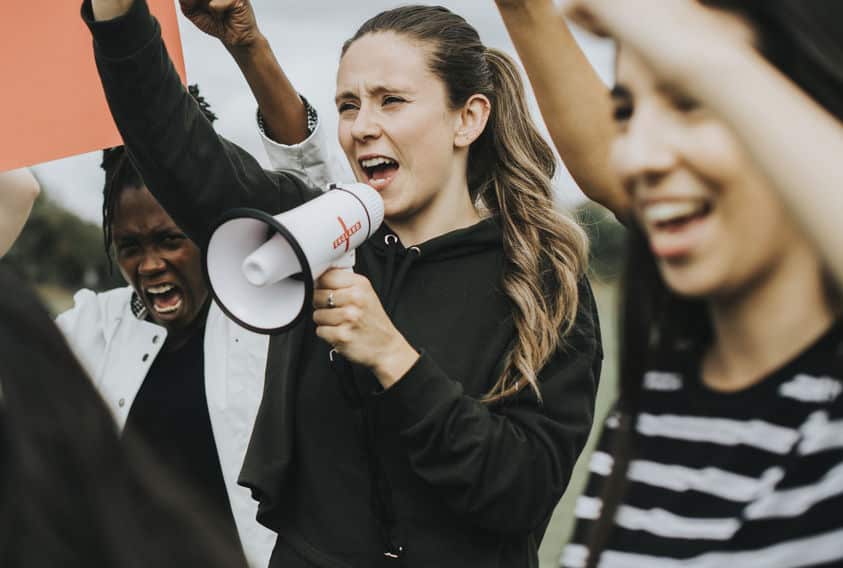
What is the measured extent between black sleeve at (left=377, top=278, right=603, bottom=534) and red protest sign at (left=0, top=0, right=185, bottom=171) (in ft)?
3.41

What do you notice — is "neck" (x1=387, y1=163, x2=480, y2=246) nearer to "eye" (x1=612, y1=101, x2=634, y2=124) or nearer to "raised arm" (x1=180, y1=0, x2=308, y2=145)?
"raised arm" (x1=180, y1=0, x2=308, y2=145)

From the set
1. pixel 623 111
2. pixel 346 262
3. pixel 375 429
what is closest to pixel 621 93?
pixel 623 111

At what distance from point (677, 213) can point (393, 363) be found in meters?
0.97

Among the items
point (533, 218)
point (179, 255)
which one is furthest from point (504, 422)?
point (179, 255)

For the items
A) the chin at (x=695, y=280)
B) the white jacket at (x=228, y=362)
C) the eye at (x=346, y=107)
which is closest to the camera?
the chin at (x=695, y=280)

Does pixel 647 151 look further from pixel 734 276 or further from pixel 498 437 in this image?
pixel 498 437

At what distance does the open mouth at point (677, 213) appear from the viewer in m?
1.20

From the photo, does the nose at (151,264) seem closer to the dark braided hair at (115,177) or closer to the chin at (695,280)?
the dark braided hair at (115,177)

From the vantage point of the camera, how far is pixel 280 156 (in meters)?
2.89

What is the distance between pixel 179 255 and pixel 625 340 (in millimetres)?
2089

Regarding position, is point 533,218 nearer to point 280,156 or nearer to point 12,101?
point 280,156

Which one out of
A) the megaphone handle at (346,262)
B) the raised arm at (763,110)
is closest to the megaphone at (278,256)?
the megaphone handle at (346,262)

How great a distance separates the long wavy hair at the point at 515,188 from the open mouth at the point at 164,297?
1.12m

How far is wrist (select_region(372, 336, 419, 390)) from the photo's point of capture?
206 cm
